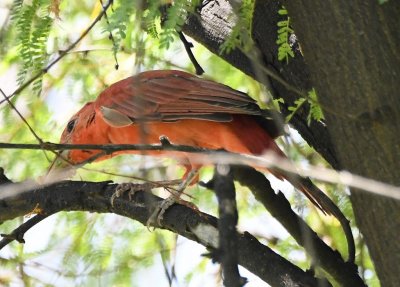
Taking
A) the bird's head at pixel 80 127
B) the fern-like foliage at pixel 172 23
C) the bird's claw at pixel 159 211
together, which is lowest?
the fern-like foliage at pixel 172 23

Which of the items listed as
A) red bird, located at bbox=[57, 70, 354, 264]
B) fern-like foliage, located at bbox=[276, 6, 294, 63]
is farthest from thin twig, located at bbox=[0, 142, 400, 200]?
red bird, located at bbox=[57, 70, 354, 264]

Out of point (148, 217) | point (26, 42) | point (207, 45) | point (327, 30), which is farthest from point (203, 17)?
point (327, 30)

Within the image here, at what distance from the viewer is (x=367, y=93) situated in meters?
1.99

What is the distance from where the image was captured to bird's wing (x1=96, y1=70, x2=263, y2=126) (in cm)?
358

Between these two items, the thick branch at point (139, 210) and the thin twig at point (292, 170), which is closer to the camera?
the thin twig at point (292, 170)

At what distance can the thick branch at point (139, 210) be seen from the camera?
2.59 meters

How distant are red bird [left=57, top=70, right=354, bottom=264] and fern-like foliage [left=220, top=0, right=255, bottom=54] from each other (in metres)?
0.94

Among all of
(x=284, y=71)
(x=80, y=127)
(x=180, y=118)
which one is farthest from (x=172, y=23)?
(x=80, y=127)

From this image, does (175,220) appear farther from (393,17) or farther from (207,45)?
(393,17)

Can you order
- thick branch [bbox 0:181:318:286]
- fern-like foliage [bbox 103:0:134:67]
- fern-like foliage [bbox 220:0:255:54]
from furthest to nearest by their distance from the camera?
thick branch [bbox 0:181:318:286], fern-like foliage [bbox 220:0:255:54], fern-like foliage [bbox 103:0:134:67]

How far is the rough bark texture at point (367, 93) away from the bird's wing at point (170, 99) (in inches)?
58.3

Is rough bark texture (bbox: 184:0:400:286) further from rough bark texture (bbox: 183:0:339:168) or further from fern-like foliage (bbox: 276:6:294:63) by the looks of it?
rough bark texture (bbox: 183:0:339:168)

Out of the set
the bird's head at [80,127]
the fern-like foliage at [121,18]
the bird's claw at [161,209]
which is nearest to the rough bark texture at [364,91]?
the fern-like foliage at [121,18]

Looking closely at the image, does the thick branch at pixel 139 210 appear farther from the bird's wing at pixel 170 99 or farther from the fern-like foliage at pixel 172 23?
the fern-like foliage at pixel 172 23
